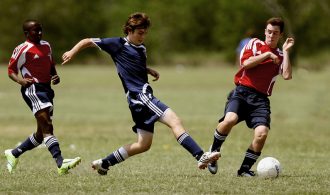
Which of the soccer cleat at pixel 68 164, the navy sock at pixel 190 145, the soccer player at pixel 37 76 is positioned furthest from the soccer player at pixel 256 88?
the soccer player at pixel 37 76

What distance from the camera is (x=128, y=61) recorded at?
9438 mm

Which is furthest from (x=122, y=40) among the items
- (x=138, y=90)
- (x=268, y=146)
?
(x=268, y=146)

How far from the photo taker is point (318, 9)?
2450 inches

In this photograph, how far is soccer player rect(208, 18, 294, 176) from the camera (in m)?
9.76

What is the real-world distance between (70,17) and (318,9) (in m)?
22.6

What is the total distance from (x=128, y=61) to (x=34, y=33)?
135cm

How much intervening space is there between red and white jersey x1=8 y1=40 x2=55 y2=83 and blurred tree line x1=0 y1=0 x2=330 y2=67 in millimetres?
56457

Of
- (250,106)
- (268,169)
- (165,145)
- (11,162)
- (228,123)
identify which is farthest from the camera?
(165,145)

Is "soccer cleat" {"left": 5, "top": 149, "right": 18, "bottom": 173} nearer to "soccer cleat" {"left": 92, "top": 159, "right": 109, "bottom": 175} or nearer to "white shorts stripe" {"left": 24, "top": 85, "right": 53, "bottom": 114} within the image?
"white shorts stripe" {"left": 24, "top": 85, "right": 53, "bottom": 114}

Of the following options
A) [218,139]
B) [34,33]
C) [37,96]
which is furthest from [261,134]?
[34,33]

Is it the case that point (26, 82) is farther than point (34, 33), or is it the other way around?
point (34, 33)

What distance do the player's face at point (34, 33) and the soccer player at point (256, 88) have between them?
2401 millimetres

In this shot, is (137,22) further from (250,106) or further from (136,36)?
(250,106)

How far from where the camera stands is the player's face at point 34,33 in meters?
10.0
